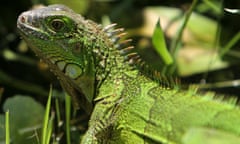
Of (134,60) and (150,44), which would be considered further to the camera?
(150,44)

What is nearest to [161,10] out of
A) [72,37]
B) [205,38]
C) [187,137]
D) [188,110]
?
[205,38]

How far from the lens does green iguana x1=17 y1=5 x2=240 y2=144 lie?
8.67 ft

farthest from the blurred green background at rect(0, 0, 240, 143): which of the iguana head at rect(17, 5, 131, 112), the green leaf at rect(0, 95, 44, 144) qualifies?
the iguana head at rect(17, 5, 131, 112)

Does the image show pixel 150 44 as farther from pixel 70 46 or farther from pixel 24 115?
pixel 70 46

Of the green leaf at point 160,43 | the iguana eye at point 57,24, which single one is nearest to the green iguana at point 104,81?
the iguana eye at point 57,24

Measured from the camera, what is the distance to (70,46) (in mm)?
3014

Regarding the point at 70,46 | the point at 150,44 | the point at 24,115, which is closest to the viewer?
the point at 70,46

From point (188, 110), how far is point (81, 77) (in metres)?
0.71

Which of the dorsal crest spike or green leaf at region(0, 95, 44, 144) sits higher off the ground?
the dorsal crest spike

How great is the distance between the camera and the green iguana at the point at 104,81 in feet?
8.67

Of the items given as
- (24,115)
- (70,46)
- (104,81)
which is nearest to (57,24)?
(70,46)

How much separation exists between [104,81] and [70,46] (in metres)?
0.24

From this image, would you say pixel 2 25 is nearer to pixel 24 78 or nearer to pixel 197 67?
pixel 24 78

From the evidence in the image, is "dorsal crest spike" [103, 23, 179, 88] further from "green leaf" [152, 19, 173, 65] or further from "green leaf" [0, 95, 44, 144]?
"green leaf" [0, 95, 44, 144]
